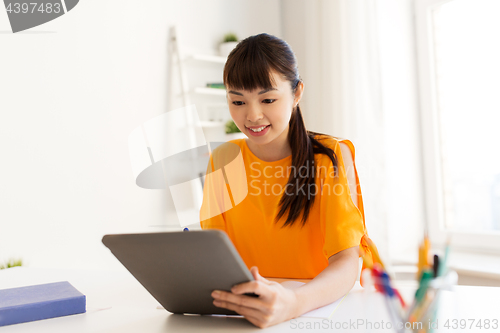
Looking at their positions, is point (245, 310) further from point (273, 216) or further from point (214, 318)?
point (273, 216)

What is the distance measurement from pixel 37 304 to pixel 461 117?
2038 mm

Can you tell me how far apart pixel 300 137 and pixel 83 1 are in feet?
4.99

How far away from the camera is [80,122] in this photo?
77.7 inches

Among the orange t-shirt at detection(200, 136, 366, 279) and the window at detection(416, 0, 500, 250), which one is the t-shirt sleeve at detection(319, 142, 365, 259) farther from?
the window at detection(416, 0, 500, 250)

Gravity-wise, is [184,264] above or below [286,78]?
below

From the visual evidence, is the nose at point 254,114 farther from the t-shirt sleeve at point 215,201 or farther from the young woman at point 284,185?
the t-shirt sleeve at point 215,201

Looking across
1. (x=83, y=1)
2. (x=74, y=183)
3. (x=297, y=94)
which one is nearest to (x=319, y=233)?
(x=297, y=94)

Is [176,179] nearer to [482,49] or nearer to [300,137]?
[300,137]

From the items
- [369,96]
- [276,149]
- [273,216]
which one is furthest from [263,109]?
[369,96]

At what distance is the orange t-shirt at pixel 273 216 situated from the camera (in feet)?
3.28

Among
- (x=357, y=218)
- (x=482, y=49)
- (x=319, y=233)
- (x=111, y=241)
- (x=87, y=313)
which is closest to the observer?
(x=111, y=241)

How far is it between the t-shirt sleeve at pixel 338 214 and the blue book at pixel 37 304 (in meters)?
0.51

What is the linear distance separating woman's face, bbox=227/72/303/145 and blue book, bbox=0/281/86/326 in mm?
504

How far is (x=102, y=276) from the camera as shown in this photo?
1.08m
